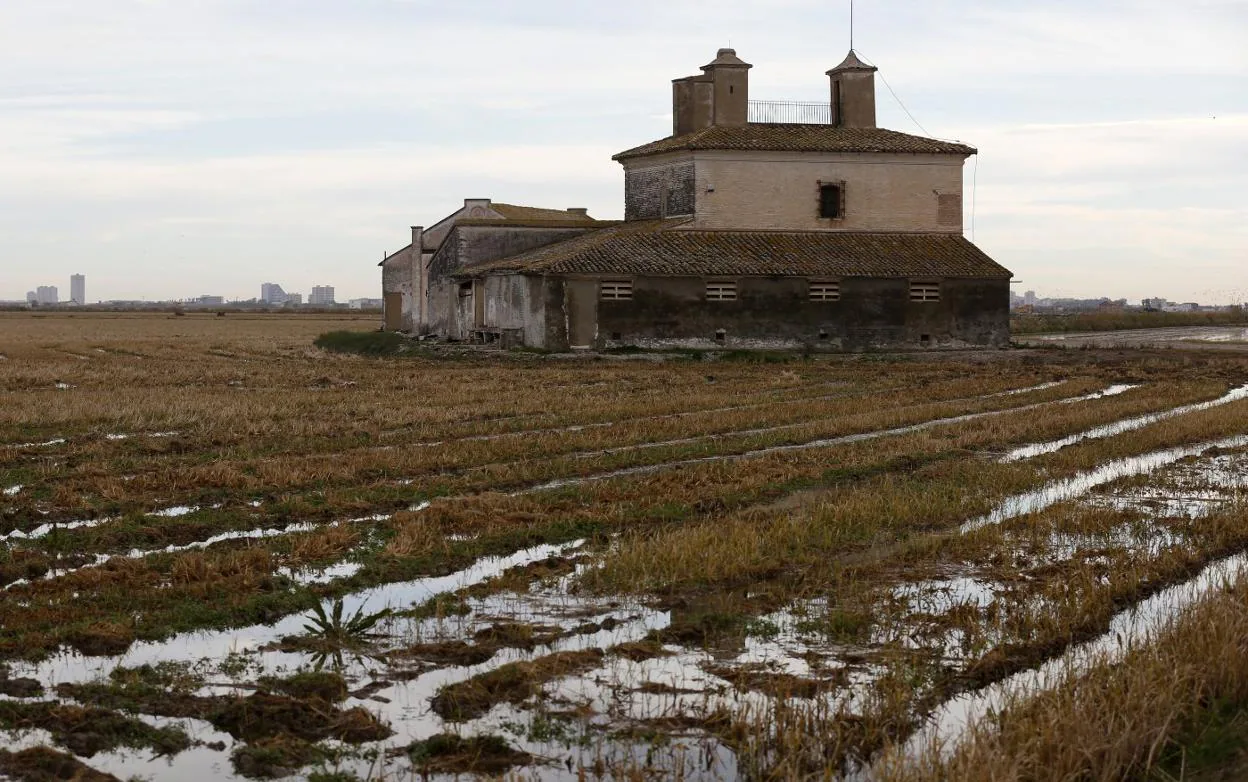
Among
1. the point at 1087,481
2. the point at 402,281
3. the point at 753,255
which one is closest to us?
the point at 1087,481

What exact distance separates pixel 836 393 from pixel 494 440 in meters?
10.7

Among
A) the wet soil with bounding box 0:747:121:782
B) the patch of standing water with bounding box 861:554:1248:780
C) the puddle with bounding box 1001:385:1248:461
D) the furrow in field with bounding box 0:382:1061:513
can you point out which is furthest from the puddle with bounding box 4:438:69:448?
the patch of standing water with bounding box 861:554:1248:780

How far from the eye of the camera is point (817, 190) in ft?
152

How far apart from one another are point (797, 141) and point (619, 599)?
125ft

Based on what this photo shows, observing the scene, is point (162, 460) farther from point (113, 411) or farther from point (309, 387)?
point (309, 387)

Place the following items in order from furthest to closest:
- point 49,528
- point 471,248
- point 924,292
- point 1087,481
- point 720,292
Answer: point 471,248, point 924,292, point 720,292, point 1087,481, point 49,528

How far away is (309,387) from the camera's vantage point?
2875cm

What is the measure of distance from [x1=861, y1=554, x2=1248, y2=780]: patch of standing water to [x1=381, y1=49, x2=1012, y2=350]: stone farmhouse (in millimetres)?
31349

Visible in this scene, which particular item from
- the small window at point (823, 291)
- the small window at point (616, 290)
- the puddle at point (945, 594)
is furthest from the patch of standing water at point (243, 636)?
the small window at point (823, 291)

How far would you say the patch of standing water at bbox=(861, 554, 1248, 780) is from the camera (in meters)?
6.76

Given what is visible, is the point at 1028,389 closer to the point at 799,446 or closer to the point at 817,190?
the point at 799,446

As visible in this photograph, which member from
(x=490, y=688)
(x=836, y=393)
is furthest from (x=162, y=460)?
(x=836, y=393)

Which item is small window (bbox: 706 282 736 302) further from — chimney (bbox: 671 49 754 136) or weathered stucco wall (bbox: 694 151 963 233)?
chimney (bbox: 671 49 754 136)

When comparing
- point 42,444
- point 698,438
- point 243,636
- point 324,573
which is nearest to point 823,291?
point 698,438
